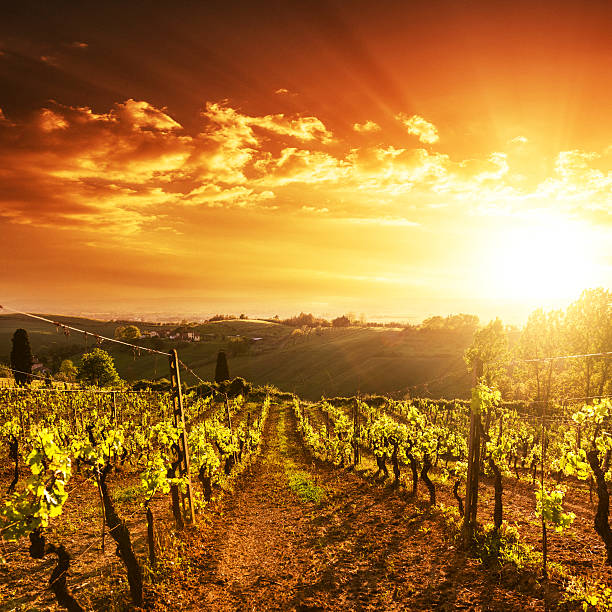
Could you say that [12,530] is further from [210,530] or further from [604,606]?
[604,606]

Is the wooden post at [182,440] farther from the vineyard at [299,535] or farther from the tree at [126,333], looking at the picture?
the tree at [126,333]

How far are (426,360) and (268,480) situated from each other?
67.8 meters

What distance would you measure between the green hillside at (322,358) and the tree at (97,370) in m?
9.05

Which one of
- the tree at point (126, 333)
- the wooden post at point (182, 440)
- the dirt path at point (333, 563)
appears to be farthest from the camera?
the tree at point (126, 333)

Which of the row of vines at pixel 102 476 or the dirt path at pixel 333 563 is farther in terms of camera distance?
the dirt path at pixel 333 563

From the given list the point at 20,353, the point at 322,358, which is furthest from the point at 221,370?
the point at 20,353

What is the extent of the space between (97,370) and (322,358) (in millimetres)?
50786

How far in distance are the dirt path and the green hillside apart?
45.4 metres

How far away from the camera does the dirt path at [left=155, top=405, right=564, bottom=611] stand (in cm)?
973

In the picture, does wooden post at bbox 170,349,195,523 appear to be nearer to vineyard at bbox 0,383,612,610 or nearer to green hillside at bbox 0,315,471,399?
vineyard at bbox 0,383,612,610

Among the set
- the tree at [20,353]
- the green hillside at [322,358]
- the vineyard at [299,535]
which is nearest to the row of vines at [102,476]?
the vineyard at [299,535]

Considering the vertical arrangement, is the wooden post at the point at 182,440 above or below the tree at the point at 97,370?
above

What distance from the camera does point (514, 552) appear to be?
36.4 ft

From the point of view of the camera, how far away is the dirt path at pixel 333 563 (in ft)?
31.9
